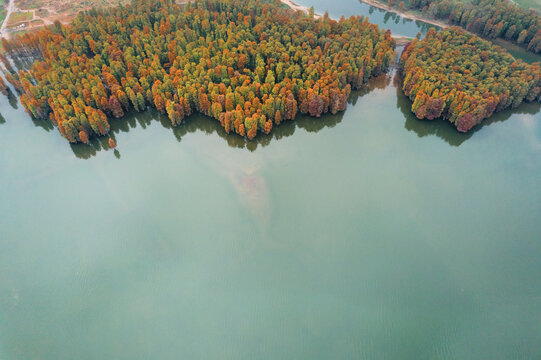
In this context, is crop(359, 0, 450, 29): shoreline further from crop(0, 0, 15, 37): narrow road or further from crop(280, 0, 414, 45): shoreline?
crop(0, 0, 15, 37): narrow road

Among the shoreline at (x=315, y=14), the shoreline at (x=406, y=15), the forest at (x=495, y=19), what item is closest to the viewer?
the forest at (x=495, y=19)

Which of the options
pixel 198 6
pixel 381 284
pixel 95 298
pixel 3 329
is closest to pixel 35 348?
pixel 3 329

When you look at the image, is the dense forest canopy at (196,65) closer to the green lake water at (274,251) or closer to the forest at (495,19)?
the green lake water at (274,251)

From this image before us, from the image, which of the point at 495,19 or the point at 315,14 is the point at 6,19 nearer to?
the point at 315,14

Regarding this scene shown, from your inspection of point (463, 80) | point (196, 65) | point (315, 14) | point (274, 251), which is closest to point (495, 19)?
point (463, 80)

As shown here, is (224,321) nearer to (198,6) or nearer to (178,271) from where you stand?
(178,271)

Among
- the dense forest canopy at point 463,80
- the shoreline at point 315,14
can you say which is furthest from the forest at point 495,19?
the dense forest canopy at point 463,80

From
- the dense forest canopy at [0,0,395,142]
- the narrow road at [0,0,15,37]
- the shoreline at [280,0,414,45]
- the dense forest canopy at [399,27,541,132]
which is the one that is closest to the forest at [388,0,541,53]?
the shoreline at [280,0,414,45]
